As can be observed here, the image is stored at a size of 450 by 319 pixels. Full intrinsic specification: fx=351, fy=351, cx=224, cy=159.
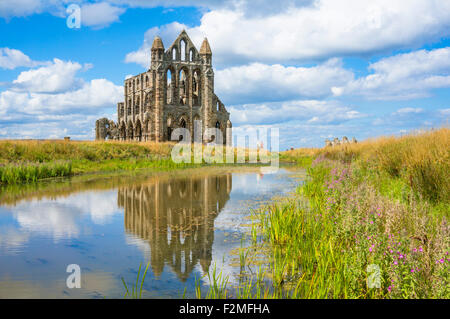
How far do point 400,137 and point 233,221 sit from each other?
9.05 metres

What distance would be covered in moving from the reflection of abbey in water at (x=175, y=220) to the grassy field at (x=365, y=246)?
889 millimetres

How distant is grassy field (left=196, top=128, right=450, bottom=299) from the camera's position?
3.61 meters

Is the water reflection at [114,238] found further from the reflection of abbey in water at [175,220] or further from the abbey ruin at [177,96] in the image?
the abbey ruin at [177,96]

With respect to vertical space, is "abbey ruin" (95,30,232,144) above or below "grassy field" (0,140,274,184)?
above

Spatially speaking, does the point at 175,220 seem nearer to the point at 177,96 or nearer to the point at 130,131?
the point at 177,96

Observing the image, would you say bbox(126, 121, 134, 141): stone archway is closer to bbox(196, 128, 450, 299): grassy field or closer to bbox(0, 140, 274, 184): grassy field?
bbox(0, 140, 274, 184): grassy field

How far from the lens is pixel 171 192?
1341 centimetres

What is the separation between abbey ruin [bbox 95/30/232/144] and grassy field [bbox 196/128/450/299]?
38881 mm

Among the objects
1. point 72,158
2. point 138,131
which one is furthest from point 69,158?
point 138,131

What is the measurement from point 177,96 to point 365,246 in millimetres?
45766

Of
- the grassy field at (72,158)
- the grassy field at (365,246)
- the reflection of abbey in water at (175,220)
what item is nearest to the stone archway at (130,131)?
the grassy field at (72,158)

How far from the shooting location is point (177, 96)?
158 ft

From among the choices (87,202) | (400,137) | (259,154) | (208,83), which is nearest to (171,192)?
(87,202)

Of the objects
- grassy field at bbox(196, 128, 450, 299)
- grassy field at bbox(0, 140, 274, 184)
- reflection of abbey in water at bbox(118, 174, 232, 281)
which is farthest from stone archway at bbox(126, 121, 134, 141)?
grassy field at bbox(196, 128, 450, 299)
